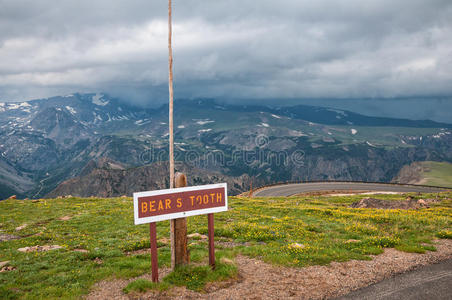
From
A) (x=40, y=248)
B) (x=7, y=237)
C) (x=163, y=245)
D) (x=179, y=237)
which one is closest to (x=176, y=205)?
(x=179, y=237)

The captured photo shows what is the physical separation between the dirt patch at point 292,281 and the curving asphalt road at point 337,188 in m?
77.6

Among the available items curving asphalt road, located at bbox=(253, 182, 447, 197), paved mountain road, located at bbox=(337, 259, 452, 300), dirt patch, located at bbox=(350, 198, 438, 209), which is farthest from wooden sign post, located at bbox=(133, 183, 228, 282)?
curving asphalt road, located at bbox=(253, 182, 447, 197)

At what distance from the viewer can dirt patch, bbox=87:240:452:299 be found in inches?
394

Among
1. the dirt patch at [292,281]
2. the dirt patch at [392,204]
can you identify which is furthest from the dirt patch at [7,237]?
the dirt patch at [392,204]

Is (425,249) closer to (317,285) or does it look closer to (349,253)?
(349,253)

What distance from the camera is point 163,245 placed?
15867 mm

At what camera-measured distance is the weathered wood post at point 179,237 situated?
11.2 metres

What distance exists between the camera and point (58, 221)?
2347 cm

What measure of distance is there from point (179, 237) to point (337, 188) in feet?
314

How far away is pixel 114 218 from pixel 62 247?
30.5ft

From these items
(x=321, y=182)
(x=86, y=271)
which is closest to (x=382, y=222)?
(x=86, y=271)

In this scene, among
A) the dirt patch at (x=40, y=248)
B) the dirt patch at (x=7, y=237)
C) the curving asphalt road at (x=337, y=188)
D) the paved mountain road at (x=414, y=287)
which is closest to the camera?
the paved mountain road at (x=414, y=287)

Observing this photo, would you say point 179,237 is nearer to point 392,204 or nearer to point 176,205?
point 176,205

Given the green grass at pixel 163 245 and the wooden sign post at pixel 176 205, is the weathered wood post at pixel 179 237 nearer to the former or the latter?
the wooden sign post at pixel 176 205
